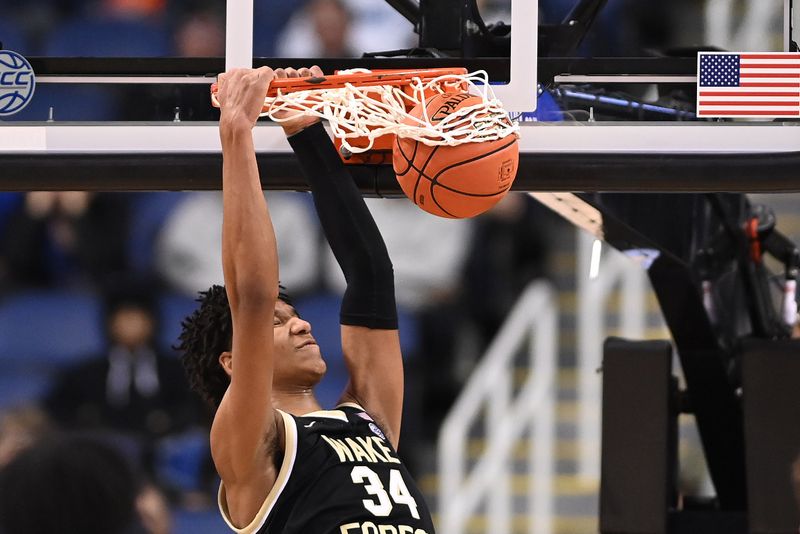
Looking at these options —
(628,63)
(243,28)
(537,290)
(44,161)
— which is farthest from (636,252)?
(537,290)

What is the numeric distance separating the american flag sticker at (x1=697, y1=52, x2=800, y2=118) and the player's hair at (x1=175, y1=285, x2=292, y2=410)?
1.09m

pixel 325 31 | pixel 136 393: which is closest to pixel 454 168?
pixel 325 31

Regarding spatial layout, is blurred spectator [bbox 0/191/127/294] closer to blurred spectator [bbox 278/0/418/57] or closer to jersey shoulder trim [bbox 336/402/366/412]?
blurred spectator [bbox 278/0/418/57]

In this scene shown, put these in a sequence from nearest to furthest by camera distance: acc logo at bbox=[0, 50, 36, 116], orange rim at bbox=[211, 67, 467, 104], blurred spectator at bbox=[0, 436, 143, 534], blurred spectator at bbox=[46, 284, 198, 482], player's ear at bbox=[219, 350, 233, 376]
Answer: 1. orange rim at bbox=[211, 67, 467, 104]
2. player's ear at bbox=[219, 350, 233, 376]
3. acc logo at bbox=[0, 50, 36, 116]
4. blurred spectator at bbox=[0, 436, 143, 534]
5. blurred spectator at bbox=[46, 284, 198, 482]

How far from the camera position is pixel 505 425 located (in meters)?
6.74

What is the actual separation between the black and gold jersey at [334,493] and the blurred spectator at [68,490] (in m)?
3.00

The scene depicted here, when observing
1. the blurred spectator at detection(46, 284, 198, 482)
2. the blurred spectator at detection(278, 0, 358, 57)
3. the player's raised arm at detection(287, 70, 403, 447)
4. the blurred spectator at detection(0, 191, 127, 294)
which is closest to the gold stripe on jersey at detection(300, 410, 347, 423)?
the player's raised arm at detection(287, 70, 403, 447)

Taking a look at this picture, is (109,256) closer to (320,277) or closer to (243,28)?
(320,277)

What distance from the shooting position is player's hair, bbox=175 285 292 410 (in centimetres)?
300

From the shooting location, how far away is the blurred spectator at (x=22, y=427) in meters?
6.28

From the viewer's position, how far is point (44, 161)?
10.2 ft

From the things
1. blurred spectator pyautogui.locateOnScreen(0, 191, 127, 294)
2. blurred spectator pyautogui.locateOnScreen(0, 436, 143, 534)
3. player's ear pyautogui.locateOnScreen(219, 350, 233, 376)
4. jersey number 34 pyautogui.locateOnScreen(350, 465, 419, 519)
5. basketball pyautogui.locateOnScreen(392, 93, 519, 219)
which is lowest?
blurred spectator pyautogui.locateOnScreen(0, 436, 143, 534)

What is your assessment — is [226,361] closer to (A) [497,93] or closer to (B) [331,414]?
(B) [331,414]

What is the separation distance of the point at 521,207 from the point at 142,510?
2.40 metres
